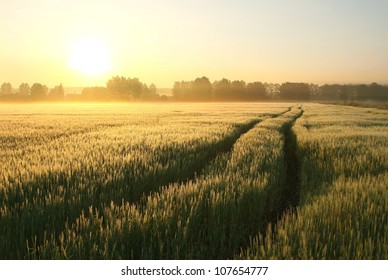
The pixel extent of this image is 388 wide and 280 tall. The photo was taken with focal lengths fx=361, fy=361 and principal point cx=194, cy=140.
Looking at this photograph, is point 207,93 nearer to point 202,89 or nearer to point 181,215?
point 202,89

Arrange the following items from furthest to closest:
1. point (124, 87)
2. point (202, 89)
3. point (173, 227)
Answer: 1. point (124, 87)
2. point (202, 89)
3. point (173, 227)

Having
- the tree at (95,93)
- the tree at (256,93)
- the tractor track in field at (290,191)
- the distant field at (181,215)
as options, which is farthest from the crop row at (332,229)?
the tree at (95,93)

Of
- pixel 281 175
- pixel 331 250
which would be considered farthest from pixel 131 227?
pixel 281 175

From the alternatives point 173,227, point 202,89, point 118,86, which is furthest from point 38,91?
point 173,227

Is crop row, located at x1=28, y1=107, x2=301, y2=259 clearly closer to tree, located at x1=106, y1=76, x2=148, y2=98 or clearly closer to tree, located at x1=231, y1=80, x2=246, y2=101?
tree, located at x1=231, y1=80, x2=246, y2=101

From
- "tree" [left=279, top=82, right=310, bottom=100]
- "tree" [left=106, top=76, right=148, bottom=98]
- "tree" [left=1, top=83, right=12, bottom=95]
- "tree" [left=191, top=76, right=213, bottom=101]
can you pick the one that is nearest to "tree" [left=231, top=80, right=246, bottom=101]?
"tree" [left=191, top=76, right=213, bottom=101]

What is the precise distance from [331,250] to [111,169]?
12.3 ft

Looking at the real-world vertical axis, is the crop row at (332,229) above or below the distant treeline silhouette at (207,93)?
below

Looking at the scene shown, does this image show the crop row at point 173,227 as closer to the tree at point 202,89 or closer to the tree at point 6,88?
the tree at point 202,89

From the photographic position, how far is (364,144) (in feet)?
33.8

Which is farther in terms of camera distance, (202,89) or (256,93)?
(256,93)

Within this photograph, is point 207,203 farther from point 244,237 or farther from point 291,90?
point 291,90

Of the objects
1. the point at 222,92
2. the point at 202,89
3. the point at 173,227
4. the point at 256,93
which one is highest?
the point at 202,89

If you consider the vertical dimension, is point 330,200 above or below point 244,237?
above
